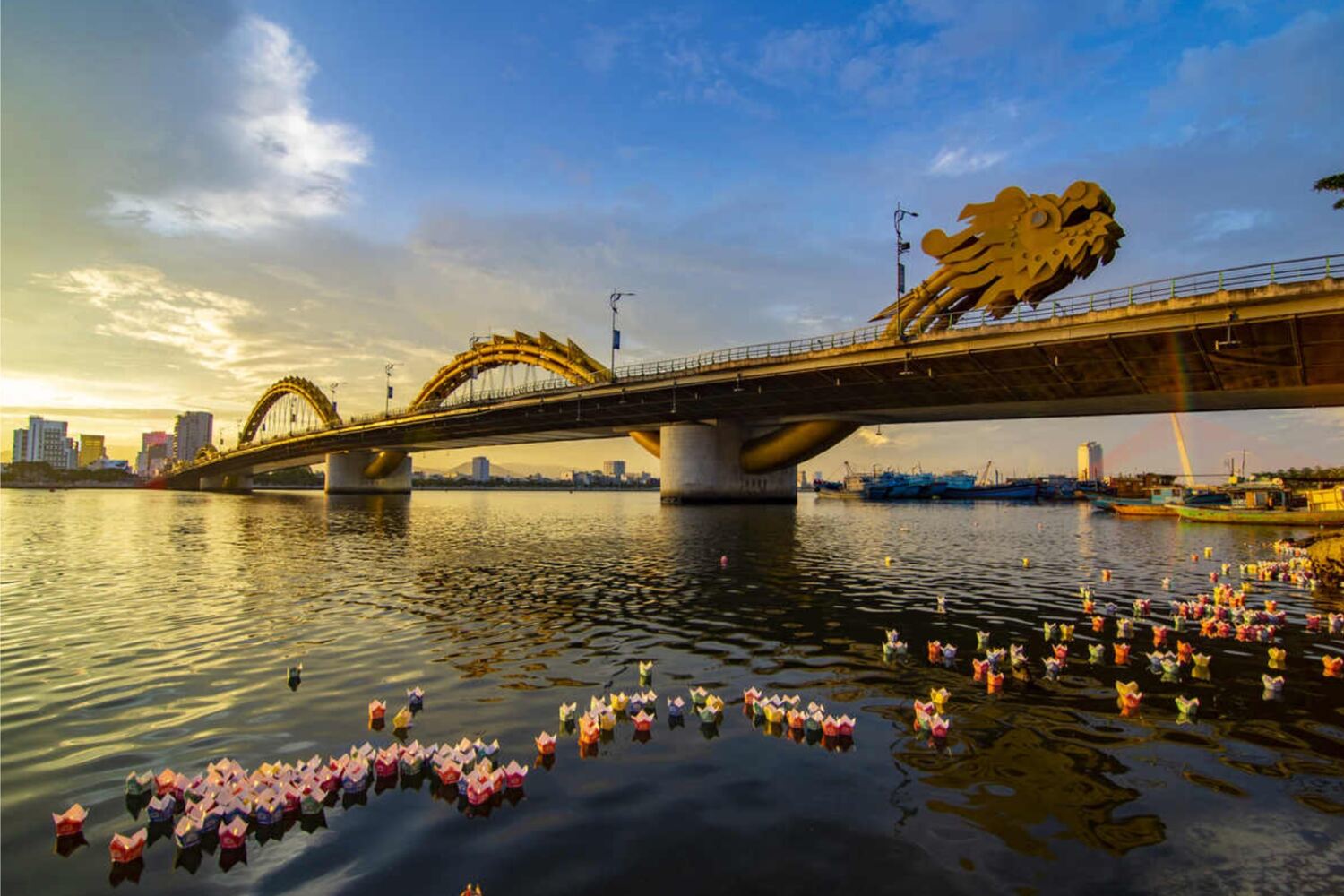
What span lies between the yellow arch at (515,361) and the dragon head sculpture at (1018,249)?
5614cm

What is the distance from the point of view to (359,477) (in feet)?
524

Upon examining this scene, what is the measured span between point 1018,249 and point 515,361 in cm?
10046

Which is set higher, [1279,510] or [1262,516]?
[1279,510]

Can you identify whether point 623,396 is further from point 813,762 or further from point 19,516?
point 813,762

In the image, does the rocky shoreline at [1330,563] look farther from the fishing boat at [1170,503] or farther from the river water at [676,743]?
the fishing boat at [1170,503]

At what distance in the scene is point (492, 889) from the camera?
604 centimetres

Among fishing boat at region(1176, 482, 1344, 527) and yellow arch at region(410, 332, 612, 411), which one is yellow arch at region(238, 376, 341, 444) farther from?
fishing boat at region(1176, 482, 1344, 527)

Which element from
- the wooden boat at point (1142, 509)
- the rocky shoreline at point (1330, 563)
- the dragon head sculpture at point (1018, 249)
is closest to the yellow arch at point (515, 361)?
the dragon head sculpture at point (1018, 249)

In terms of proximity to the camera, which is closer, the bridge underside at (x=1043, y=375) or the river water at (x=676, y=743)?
the river water at (x=676, y=743)

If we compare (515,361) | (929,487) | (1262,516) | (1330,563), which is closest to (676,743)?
(1330,563)

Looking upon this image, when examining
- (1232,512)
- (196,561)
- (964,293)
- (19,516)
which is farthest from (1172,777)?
(19,516)

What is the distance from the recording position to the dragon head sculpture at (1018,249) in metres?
50.5

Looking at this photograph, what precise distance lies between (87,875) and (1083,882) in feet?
31.2

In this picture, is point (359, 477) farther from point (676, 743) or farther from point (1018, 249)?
point (676, 743)
